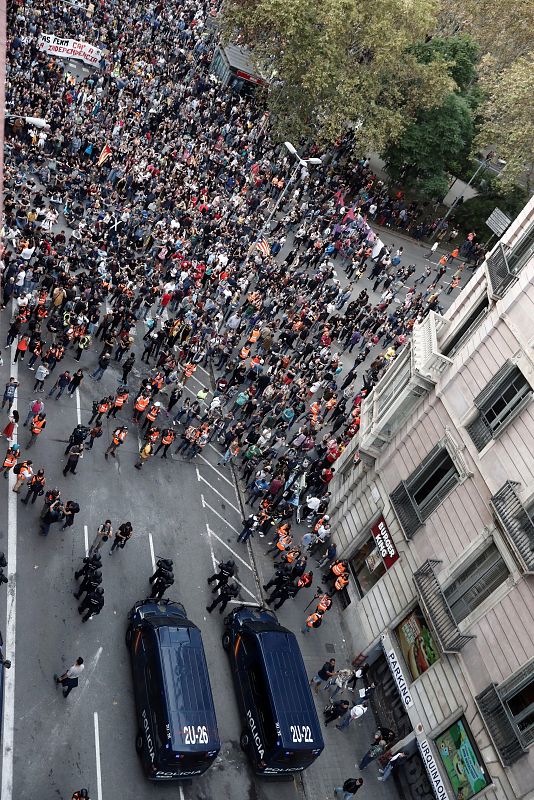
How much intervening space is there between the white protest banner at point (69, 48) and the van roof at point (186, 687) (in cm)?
4424

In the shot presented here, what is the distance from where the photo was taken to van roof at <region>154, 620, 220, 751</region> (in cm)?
2081

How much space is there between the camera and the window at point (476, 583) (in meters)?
23.4

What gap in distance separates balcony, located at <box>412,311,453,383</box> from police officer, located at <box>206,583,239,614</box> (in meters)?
10.6

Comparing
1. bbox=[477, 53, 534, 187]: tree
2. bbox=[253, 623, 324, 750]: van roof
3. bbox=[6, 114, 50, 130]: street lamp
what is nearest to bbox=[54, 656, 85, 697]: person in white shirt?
bbox=[253, 623, 324, 750]: van roof

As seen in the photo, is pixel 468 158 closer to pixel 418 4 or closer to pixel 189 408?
pixel 418 4

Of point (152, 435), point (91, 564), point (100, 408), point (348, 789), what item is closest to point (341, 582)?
point (348, 789)

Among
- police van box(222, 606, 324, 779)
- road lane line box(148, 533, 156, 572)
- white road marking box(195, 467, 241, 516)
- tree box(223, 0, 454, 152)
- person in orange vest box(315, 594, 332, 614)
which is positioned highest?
tree box(223, 0, 454, 152)

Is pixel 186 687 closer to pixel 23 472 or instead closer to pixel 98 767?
pixel 98 767

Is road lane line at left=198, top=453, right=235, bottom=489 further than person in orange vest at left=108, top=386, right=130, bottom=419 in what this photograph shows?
Yes

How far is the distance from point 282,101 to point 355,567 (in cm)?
3957

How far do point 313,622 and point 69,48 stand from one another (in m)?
43.7

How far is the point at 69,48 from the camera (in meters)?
52.3

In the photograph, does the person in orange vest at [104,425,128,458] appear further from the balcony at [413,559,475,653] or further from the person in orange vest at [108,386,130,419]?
the balcony at [413,559,475,653]

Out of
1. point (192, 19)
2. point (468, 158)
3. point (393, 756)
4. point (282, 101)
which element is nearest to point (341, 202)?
point (282, 101)
